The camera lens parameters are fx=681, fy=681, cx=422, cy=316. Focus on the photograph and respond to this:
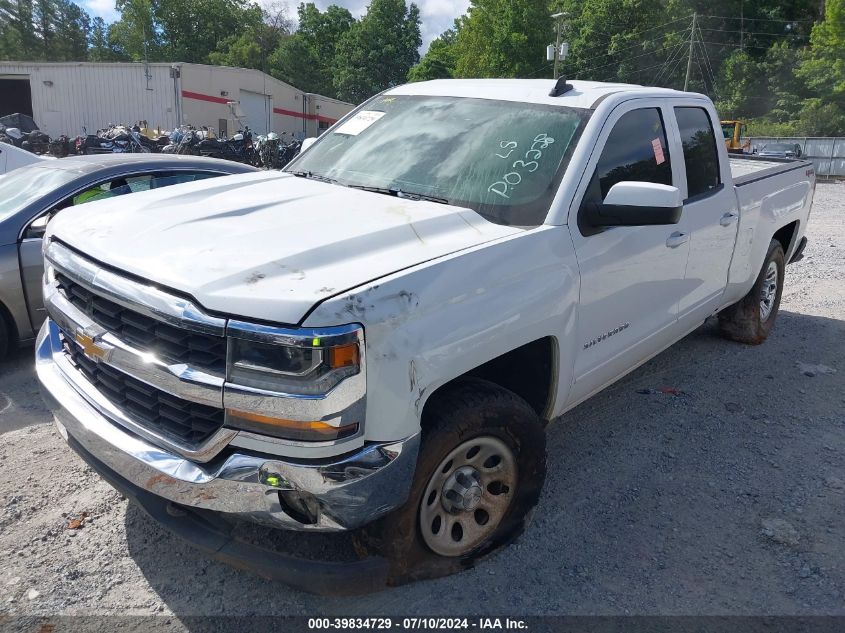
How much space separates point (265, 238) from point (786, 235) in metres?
5.23

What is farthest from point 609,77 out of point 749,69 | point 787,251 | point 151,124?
point 787,251

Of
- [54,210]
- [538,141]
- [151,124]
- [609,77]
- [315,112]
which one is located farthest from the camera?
[609,77]

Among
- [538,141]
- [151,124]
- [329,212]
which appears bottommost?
[151,124]

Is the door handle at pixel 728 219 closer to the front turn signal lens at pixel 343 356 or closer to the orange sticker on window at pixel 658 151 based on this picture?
the orange sticker on window at pixel 658 151

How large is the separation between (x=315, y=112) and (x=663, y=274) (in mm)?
45083

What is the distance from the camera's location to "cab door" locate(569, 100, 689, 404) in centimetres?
315

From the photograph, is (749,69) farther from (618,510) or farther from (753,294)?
(618,510)

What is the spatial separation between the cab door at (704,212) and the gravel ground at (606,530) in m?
0.77

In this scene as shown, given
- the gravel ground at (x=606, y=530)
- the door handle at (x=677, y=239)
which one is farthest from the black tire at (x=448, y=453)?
the door handle at (x=677, y=239)

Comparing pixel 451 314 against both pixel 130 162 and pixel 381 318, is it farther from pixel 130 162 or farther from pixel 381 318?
pixel 130 162

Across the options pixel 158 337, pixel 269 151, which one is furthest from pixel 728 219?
pixel 269 151

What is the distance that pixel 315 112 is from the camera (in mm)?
45906

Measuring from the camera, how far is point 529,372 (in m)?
3.11

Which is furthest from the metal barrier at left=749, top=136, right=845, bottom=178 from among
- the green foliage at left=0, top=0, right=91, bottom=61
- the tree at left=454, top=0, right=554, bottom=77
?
the green foliage at left=0, top=0, right=91, bottom=61
